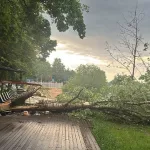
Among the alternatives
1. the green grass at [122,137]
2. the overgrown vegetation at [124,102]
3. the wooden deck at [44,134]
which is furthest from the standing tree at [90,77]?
the green grass at [122,137]

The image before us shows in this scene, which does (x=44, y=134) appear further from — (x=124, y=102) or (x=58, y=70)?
(x=58, y=70)

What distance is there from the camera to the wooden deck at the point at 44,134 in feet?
32.1

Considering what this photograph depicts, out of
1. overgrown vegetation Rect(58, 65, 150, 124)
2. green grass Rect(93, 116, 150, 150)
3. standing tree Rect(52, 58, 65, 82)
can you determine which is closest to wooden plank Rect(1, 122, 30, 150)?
green grass Rect(93, 116, 150, 150)

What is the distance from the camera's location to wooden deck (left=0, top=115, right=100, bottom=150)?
32.1 ft

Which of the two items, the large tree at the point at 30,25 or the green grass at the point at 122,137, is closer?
the green grass at the point at 122,137

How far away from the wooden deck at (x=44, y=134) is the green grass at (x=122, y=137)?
36 centimetres

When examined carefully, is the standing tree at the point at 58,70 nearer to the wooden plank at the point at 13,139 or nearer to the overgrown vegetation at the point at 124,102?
the overgrown vegetation at the point at 124,102

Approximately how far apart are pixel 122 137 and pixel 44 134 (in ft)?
9.74

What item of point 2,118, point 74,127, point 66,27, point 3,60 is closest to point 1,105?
point 2,118

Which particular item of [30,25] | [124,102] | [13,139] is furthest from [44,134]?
[30,25]

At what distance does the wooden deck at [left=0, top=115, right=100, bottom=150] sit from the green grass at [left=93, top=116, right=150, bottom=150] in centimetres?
36

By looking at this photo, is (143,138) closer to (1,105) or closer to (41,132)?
(41,132)

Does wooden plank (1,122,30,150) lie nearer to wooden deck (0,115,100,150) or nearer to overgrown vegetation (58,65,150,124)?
wooden deck (0,115,100,150)

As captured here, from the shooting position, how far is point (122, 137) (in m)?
12.1
